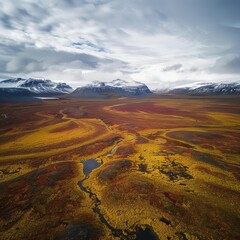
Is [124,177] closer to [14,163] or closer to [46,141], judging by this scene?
[14,163]

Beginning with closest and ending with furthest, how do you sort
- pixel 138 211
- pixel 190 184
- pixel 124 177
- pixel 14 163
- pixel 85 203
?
1. pixel 138 211
2. pixel 85 203
3. pixel 190 184
4. pixel 124 177
5. pixel 14 163

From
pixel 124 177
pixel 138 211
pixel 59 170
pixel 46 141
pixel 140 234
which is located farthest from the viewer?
pixel 46 141

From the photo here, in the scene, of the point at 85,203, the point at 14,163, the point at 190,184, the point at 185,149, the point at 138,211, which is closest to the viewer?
the point at 138,211

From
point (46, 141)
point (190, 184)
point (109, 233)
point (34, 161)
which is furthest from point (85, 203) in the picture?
point (46, 141)

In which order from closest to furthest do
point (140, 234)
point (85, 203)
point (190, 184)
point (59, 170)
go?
1. point (140, 234)
2. point (85, 203)
3. point (190, 184)
4. point (59, 170)

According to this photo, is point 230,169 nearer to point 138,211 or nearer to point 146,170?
point 146,170

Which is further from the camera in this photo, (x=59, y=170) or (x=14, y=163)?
(x=14, y=163)

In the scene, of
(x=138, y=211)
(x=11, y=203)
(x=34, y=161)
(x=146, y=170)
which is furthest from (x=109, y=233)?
(x=34, y=161)

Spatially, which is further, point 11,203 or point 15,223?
point 11,203
